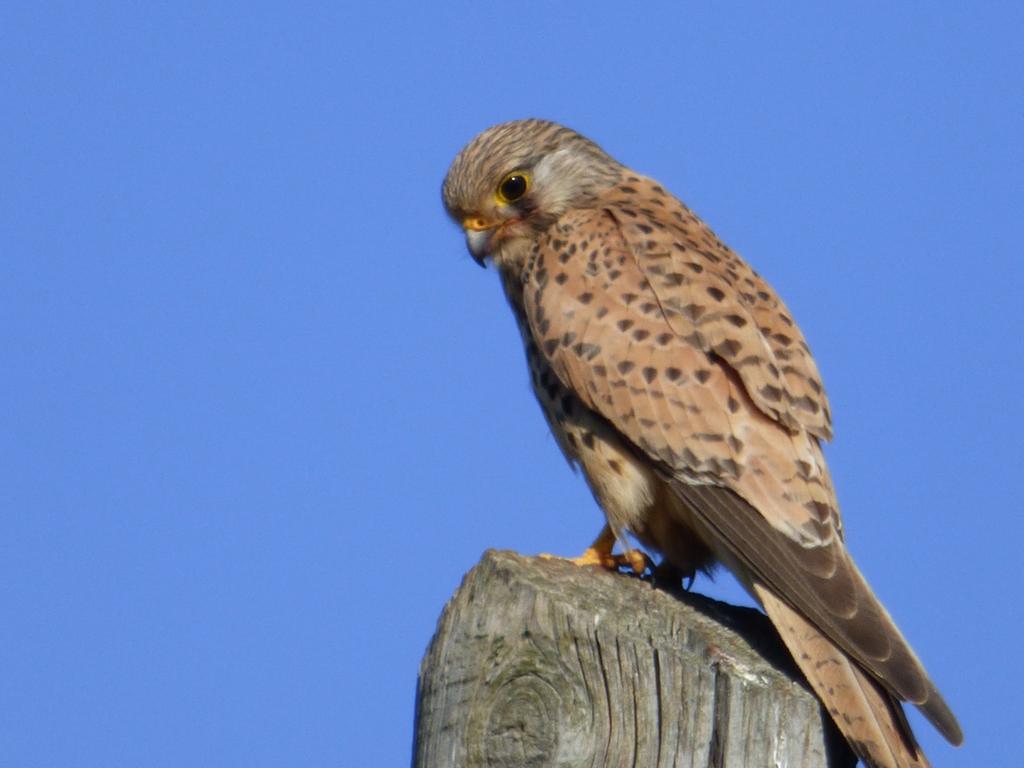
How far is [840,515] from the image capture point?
4.35 m

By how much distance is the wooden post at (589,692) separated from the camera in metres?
2.96

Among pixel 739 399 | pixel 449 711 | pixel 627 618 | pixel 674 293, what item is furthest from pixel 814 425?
pixel 449 711

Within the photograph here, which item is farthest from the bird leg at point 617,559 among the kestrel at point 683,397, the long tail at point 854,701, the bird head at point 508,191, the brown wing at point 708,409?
the bird head at point 508,191

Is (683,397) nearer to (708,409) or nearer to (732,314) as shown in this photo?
(708,409)

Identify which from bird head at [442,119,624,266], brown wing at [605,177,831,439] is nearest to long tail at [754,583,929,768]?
brown wing at [605,177,831,439]

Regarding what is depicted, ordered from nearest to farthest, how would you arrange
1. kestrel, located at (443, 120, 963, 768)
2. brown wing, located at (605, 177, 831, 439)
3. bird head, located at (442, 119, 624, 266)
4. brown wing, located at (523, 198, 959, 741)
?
kestrel, located at (443, 120, 963, 768), brown wing, located at (523, 198, 959, 741), brown wing, located at (605, 177, 831, 439), bird head, located at (442, 119, 624, 266)

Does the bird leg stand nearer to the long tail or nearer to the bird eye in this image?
the long tail

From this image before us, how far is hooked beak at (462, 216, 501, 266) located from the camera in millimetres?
5570

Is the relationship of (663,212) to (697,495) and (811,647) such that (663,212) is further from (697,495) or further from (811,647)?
(811,647)

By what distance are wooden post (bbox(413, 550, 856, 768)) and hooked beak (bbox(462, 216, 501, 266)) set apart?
237cm

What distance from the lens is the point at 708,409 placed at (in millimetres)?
4535

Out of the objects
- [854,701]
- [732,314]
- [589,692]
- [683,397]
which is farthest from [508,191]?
[589,692]

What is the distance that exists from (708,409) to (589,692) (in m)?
1.63

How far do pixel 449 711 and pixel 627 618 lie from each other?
426 mm
